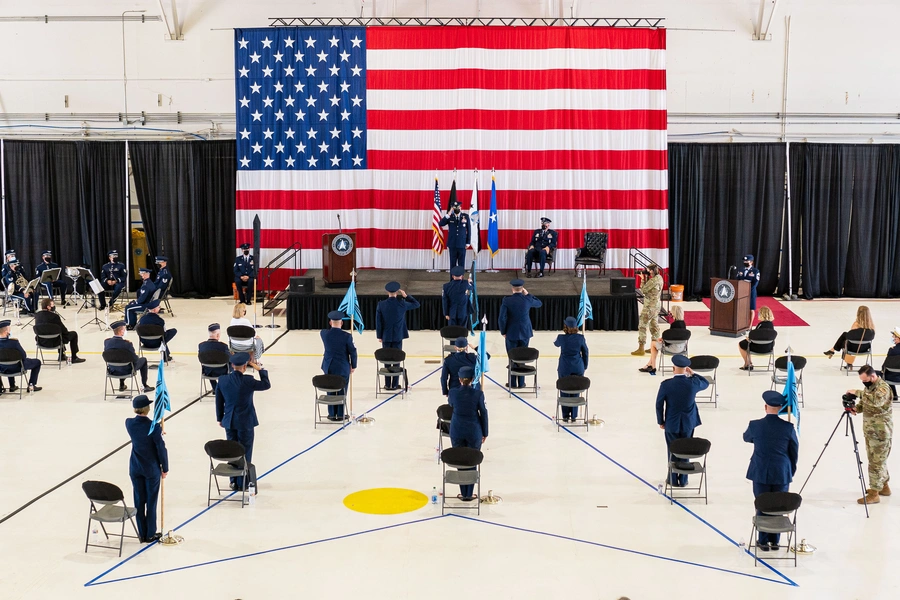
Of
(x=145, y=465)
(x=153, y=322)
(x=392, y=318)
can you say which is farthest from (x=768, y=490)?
(x=153, y=322)

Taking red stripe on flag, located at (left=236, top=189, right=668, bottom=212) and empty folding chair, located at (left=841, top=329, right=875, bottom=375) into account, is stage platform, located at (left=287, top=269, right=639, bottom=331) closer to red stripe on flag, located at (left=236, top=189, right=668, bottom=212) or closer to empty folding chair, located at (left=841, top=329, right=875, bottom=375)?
red stripe on flag, located at (left=236, top=189, right=668, bottom=212)

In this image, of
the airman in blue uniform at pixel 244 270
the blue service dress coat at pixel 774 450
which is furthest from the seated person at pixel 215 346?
the blue service dress coat at pixel 774 450

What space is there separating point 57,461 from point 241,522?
350cm

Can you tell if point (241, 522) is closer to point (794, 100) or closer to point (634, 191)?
point (634, 191)

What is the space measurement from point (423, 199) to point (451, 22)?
4.52m

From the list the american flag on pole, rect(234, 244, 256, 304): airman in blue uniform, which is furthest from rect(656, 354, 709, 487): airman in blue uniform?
rect(234, 244, 256, 304): airman in blue uniform

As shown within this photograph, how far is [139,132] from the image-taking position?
25.6 metres

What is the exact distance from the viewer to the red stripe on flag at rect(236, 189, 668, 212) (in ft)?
79.6

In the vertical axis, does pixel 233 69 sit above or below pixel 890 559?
above

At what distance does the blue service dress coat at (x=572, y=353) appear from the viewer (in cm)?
Result: 1441

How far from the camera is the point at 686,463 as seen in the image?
37.4 ft

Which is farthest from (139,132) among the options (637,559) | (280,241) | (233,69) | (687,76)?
(637,559)

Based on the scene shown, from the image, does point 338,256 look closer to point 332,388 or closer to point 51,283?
point 51,283

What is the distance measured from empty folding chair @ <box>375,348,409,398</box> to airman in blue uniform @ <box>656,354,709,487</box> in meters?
5.10
